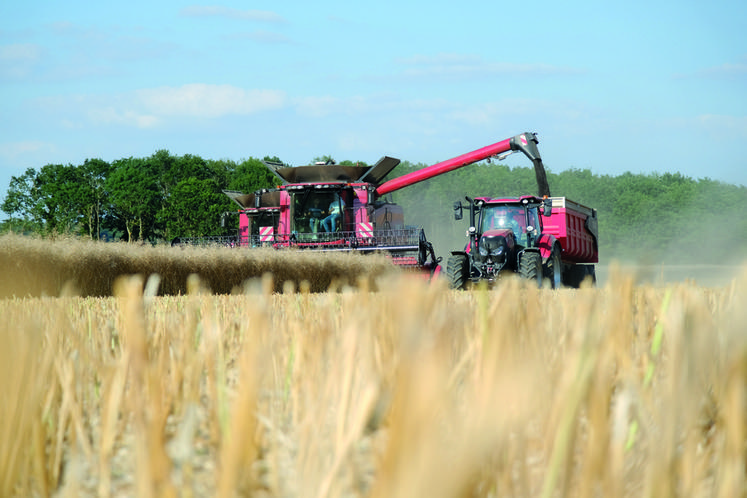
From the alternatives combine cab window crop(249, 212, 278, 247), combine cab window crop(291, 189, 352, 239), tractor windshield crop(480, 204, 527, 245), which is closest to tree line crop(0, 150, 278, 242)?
combine cab window crop(249, 212, 278, 247)

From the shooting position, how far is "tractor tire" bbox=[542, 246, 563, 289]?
13.1 metres

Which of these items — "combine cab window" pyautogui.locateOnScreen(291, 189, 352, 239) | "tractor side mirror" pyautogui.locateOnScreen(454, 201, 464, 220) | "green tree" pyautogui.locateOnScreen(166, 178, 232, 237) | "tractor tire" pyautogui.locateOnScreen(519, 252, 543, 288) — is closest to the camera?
"tractor tire" pyautogui.locateOnScreen(519, 252, 543, 288)

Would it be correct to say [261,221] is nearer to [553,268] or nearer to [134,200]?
[553,268]

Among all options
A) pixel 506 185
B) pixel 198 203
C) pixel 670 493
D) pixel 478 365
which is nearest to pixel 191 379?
pixel 478 365

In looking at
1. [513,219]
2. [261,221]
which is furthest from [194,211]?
[513,219]

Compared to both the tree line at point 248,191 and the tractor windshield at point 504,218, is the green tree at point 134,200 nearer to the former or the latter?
the tree line at point 248,191

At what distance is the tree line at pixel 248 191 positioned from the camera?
1593 inches

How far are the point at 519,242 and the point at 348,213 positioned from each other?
4.40m

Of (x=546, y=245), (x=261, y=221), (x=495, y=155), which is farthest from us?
(x=261, y=221)

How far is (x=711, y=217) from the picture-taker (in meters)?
53.0

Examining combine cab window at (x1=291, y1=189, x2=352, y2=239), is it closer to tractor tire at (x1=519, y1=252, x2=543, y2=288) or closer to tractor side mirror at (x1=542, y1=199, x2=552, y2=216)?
tractor side mirror at (x1=542, y1=199, x2=552, y2=216)

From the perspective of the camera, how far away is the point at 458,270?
40.7 feet

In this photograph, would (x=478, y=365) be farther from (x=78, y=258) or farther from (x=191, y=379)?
(x=78, y=258)

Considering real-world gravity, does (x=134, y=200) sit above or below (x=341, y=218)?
above
